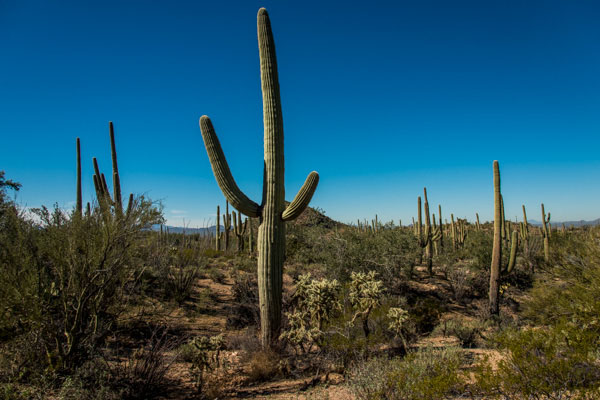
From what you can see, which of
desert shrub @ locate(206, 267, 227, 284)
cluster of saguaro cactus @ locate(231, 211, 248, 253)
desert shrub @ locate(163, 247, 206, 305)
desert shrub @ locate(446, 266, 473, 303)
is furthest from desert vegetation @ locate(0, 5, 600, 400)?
cluster of saguaro cactus @ locate(231, 211, 248, 253)

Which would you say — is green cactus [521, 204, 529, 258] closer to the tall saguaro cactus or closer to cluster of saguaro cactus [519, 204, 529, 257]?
cluster of saguaro cactus [519, 204, 529, 257]

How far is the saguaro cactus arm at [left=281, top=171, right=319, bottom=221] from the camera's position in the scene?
6.29 metres

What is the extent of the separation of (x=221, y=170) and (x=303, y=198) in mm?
1721

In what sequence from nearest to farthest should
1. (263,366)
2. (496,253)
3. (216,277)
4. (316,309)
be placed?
(263,366), (316,309), (496,253), (216,277)

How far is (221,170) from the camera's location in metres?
6.50

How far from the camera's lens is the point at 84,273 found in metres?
5.15

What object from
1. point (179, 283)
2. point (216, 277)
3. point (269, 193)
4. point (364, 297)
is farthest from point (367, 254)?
point (269, 193)

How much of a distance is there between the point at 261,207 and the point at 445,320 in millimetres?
7105

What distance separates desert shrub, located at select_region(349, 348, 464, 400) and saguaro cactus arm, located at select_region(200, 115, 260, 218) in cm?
339

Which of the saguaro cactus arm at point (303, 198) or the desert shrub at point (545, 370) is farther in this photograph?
the saguaro cactus arm at point (303, 198)

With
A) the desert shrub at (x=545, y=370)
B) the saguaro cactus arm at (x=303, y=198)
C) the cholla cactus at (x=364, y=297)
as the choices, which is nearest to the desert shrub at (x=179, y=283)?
the saguaro cactus arm at (x=303, y=198)

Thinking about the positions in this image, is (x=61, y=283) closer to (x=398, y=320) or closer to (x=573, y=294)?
(x=398, y=320)

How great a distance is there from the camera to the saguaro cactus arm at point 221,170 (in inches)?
252

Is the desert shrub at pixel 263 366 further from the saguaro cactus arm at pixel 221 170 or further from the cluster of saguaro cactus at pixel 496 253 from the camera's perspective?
the cluster of saguaro cactus at pixel 496 253
